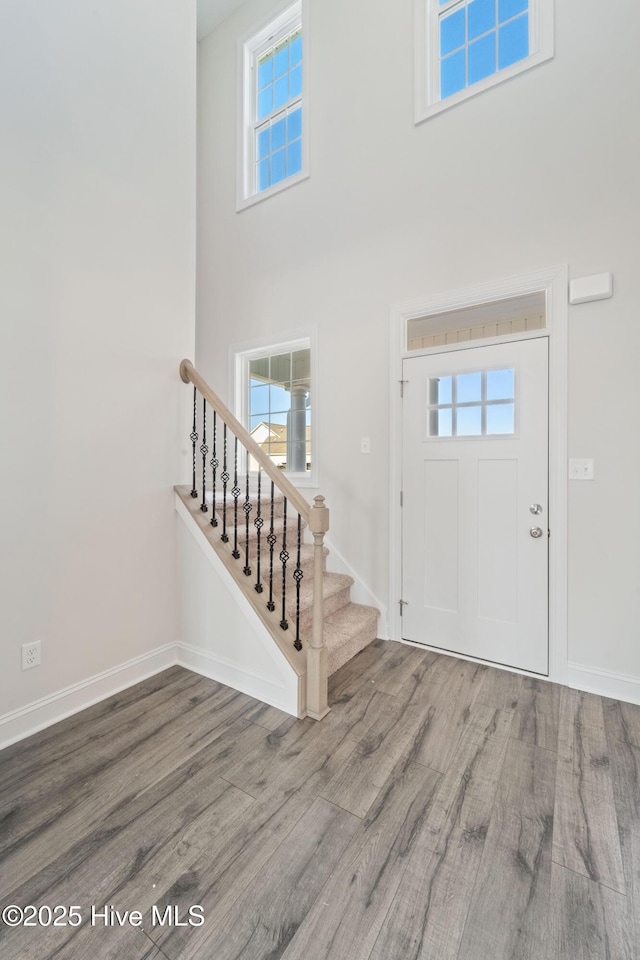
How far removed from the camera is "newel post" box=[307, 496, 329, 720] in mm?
2029

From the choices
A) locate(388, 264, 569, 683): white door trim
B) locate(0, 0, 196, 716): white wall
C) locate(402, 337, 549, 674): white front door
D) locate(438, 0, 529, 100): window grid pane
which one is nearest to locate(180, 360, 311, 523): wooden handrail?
locate(0, 0, 196, 716): white wall

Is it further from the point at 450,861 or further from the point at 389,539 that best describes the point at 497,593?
the point at 450,861

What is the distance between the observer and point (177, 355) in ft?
8.72

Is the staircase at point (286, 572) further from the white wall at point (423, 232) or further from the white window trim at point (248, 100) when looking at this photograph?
the white window trim at point (248, 100)

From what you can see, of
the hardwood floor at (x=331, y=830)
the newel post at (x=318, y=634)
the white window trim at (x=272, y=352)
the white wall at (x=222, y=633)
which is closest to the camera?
the hardwood floor at (x=331, y=830)

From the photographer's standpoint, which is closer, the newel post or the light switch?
the newel post

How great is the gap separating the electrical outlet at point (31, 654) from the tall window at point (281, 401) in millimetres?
2097

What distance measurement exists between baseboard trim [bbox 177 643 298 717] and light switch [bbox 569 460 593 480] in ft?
6.42

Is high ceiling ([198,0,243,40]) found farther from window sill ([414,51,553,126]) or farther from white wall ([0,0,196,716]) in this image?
window sill ([414,51,553,126])

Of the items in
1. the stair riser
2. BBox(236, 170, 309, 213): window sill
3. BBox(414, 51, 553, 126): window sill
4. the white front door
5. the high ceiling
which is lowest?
the stair riser

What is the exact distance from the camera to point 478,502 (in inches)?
104

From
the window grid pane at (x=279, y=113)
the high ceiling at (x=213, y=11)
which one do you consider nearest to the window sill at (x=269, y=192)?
the window grid pane at (x=279, y=113)

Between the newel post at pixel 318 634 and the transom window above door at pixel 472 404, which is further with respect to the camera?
the transom window above door at pixel 472 404

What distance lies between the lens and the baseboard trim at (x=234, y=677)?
2.12m
